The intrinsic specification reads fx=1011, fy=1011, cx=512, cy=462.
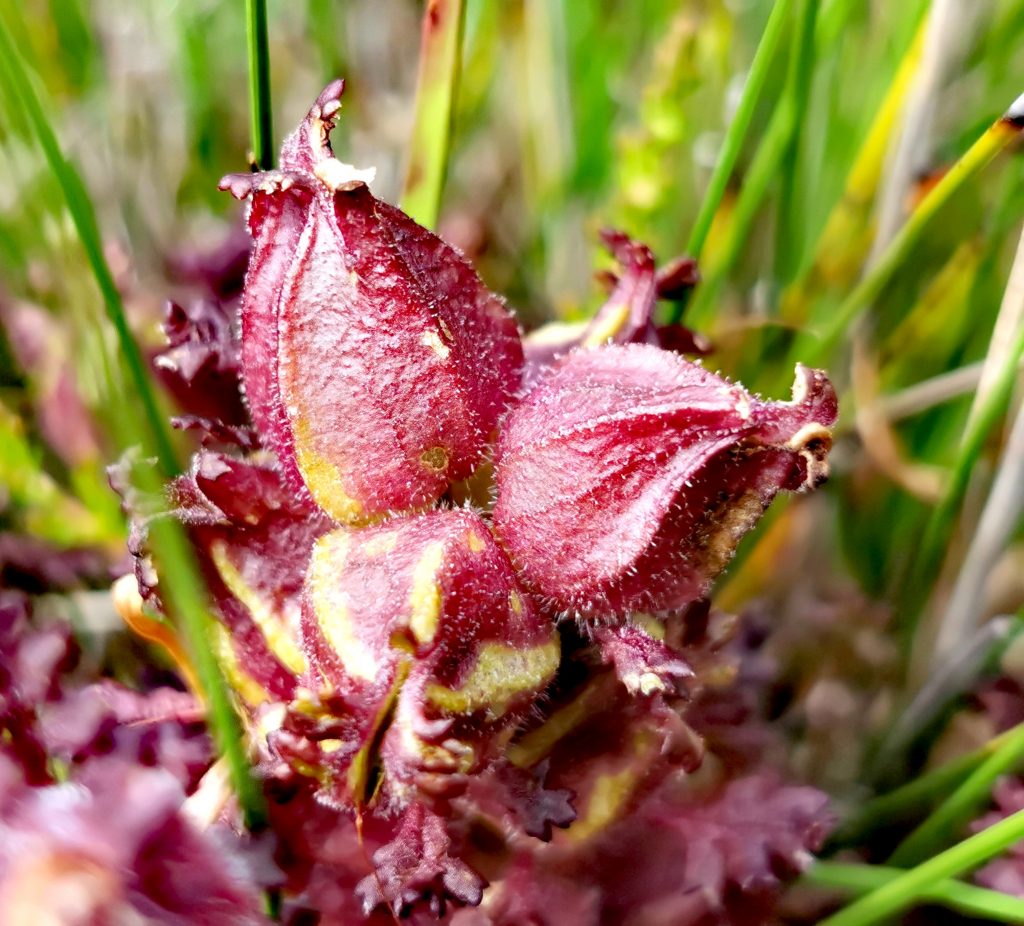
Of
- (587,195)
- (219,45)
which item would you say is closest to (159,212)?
(219,45)

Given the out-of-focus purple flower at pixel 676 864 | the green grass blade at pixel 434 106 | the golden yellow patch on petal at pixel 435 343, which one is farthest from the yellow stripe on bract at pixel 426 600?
the green grass blade at pixel 434 106

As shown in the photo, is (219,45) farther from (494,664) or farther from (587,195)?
(494,664)

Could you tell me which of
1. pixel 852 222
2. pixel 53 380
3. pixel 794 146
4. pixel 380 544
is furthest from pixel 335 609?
Result: pixel 852 222

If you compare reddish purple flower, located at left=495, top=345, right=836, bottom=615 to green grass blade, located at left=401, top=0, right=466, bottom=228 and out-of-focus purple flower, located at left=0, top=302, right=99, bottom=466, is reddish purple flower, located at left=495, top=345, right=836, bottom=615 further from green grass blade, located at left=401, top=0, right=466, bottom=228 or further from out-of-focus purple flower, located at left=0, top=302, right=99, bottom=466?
out-of-focus purple flower, located at left=0, top=302, right=99, bottom=466

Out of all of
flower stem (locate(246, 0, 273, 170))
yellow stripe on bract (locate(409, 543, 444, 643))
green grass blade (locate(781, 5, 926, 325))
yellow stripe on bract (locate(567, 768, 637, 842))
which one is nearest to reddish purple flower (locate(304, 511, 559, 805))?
yellow stripe on bract (locate(409, 543, 444, 643))

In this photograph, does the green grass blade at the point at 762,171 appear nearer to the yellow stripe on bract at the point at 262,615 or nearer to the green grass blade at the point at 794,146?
the green grass blade at the point at 794,146
